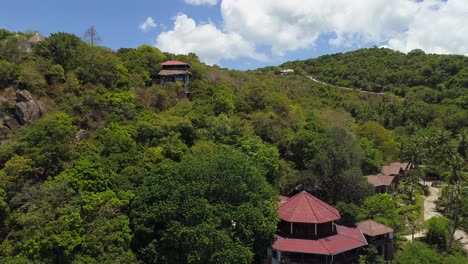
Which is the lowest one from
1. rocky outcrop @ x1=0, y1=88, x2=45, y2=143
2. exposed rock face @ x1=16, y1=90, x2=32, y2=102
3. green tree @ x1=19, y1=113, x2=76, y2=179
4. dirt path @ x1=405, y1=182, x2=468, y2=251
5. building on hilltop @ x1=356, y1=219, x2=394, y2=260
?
dirt path @ x1=405, y1=182, x2=468, y2=251

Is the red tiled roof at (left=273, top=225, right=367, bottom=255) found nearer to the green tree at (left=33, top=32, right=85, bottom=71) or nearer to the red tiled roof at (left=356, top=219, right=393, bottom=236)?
the red tiled roof at (left=356, top=219, right=393, bottom=236)

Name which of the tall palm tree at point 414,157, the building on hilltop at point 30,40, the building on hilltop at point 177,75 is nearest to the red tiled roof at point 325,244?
the tall palm tree at point 414,157

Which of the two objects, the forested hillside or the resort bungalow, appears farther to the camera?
the resort bungalow

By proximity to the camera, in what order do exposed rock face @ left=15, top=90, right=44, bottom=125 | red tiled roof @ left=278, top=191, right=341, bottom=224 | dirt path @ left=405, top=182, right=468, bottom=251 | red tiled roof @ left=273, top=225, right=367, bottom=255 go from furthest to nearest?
dirt path @ left=405, top=182, right=468, bottom=251 → exposed rock face @ left=15, top=90, right=44, bottom=125 → red tiled roof @ left=278, top=191, right=341, bottom=224 → red tiled roof @ left=273, top=225, right=367, bottom=255

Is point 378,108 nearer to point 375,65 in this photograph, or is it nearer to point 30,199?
point 375,65

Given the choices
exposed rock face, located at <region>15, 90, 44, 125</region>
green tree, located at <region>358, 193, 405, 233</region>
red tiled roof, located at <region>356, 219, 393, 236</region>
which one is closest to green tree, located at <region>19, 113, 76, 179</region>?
exposed rock face, located at <region>15, 90, 44, 125</region>

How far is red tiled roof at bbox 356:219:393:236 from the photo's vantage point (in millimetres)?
28342

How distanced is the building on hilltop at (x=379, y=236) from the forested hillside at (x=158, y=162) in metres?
1.36

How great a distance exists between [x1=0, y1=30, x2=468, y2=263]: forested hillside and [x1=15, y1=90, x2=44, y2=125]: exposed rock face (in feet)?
0.70

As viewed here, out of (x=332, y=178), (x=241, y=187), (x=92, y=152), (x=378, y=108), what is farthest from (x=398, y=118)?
(x=92, y=152)

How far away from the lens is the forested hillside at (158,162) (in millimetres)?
22047

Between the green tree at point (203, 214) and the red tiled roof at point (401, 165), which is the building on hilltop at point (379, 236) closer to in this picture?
the green tree at point (203, 214)

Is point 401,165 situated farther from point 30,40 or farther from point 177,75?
point 30,40

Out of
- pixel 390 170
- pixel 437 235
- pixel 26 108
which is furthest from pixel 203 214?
pixel 390 170
